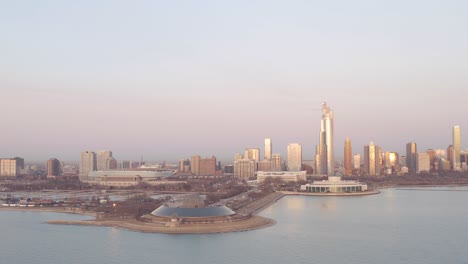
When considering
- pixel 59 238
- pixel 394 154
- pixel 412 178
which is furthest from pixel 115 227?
pixel 394 154

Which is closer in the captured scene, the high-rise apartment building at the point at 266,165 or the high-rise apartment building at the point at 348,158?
the high-rise apartment building at the point at 348,158

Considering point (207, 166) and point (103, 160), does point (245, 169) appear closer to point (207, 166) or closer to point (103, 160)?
point (207, 166)

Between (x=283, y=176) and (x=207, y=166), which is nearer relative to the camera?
(x=283, y=176)

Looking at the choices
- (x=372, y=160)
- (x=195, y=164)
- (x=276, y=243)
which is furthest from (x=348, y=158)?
(x=276, y=243)

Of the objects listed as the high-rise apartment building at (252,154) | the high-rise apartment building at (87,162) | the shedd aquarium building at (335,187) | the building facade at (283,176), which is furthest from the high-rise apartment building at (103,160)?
the shedd aquarium building at (335,187)

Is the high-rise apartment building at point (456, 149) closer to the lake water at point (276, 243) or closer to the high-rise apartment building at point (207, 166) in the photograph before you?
the high-rise apartment building at point (207, 166)

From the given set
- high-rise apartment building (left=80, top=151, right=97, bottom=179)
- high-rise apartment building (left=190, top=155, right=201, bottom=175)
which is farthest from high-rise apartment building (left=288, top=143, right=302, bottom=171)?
high-rise apartment building (left=80, top=151, right=97, bottom=179)
